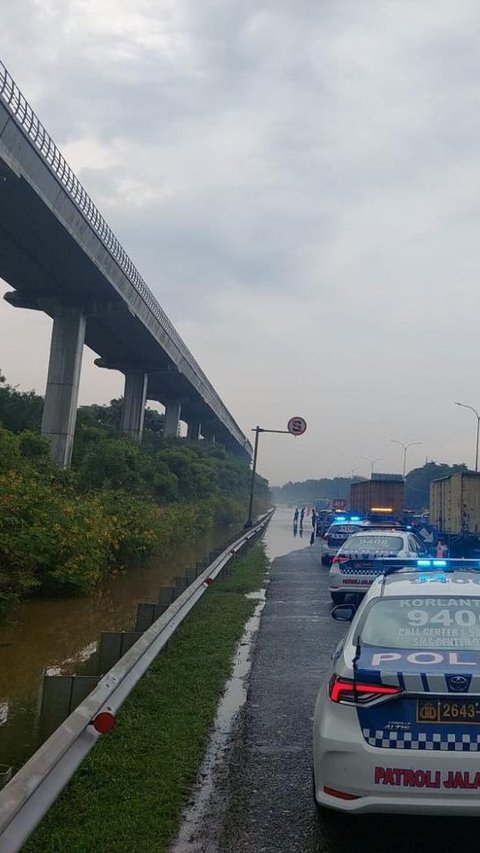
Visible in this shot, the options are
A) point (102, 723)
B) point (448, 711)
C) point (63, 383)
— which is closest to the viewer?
point (448, 711)

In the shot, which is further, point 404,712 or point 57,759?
point 404,712

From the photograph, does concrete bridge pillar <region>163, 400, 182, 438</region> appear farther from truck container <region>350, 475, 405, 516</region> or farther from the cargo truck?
the cargo truck

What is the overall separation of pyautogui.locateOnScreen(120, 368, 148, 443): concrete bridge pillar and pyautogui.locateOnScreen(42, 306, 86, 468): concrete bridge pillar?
17625 mm

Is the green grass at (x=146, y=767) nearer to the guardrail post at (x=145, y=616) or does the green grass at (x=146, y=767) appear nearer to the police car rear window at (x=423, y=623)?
the guardrail post at (x=145, y=616)

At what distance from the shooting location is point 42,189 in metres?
26.5

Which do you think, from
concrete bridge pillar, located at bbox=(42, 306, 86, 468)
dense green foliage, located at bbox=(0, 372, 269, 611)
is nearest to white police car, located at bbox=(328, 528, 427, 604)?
dense green foliage, located at bbox=(0, 372, 269, 611)

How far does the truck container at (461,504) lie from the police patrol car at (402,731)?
18869 millimetres

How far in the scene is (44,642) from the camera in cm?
1026

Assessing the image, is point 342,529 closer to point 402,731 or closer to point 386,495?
point 386,495

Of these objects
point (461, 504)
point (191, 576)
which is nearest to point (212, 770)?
point (191, 576)

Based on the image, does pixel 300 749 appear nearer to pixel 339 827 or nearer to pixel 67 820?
pixel 339 827

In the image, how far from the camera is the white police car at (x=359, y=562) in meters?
13.7

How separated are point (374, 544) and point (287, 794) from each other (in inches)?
404

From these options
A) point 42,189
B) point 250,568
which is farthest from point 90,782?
point 42,189
